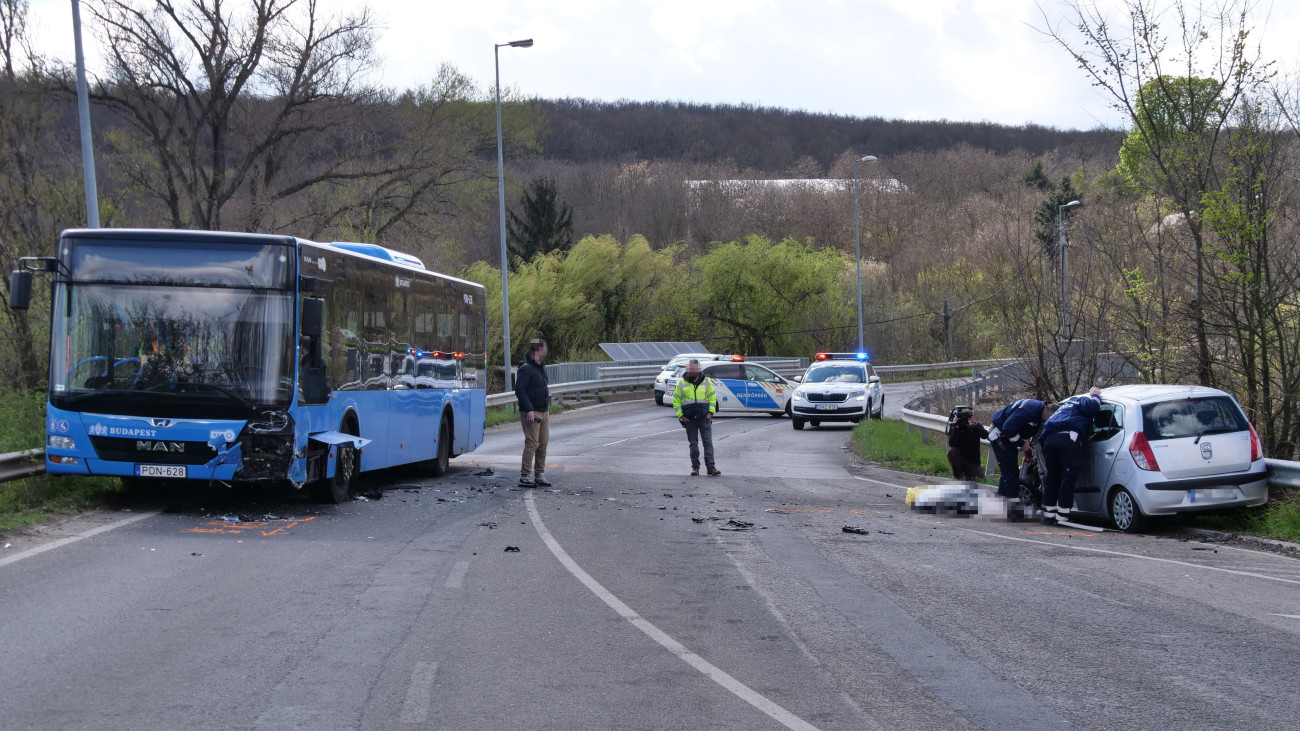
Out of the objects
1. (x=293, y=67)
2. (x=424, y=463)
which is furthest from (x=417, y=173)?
(x=424, y=463)

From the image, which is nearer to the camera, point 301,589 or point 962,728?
point 962,728

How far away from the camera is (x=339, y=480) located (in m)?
13.5

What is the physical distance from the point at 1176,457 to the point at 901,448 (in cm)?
1110

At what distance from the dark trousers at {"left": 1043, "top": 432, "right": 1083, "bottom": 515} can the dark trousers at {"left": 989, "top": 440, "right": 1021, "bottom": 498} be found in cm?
86

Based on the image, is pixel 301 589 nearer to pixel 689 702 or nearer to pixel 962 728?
pixel 689 702

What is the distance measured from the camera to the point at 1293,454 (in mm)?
13727

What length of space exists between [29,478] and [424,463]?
259 inches

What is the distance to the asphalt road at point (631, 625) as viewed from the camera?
218 inches

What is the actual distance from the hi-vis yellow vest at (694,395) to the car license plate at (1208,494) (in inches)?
336

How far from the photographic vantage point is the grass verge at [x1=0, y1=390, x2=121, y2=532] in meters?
11.5

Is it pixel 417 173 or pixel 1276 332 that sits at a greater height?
pixel 417 173

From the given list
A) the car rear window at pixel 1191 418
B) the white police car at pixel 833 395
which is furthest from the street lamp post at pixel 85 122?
the white police car at pixel 833 395

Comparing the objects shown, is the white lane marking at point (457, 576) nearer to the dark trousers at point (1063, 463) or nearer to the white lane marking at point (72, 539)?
the white lane marking at point (72, 539)

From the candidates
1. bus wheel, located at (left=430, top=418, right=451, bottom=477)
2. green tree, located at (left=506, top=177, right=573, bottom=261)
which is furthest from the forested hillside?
bus wheel, located at (left=430, top=418, right=451, bottom=477)
